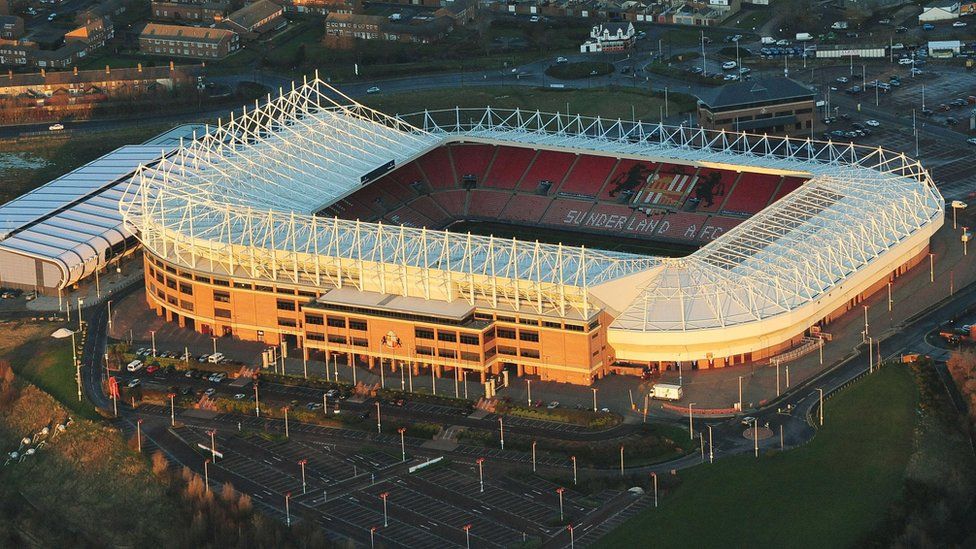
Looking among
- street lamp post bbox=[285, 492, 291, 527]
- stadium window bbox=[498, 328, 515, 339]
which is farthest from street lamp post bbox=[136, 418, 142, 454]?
stadium window bbox=[498, 328, 515, 339]

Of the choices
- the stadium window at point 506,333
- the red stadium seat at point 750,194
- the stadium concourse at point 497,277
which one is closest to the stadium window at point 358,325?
the stadium concourse at point 497,277

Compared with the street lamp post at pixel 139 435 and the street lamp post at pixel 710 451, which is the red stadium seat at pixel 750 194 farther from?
the street lamp post at pixel 139 435

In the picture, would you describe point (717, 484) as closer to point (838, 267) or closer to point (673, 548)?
point (673, 548)

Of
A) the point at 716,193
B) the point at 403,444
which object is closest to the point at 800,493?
the point at 403,444

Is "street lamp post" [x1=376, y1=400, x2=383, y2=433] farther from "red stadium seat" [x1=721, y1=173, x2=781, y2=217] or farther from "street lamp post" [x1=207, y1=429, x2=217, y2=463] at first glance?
"red stadium seat" [x1=721, y1=173, x2=781, y2=217]

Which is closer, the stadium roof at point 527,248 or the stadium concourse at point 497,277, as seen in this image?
the stadium concourse at point 497,277

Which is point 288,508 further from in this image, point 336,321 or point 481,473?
point 336,321
